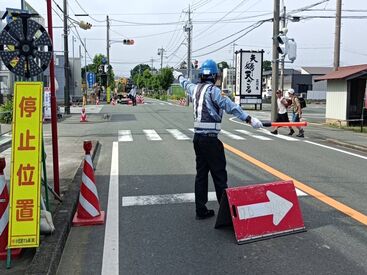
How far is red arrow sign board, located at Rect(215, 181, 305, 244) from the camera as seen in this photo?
16.6 ft

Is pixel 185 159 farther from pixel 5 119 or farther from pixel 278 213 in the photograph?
pixel 5 119

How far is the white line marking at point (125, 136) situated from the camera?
15664 mm

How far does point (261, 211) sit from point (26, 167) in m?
2.59

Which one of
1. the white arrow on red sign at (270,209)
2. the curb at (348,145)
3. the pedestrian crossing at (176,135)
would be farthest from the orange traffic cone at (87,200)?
the curb at (348,145)

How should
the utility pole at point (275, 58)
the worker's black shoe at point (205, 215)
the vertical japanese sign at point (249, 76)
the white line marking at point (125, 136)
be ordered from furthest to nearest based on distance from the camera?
the vertical japanese sign at point (249, 76) → the utility pole at point (275, 58) → the white line marking at point (125, 136) → the worker's black shoe at point (205, 215)

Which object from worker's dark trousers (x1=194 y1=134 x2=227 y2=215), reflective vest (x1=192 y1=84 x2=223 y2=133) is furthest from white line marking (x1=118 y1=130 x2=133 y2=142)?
reflective vest (x1=192 y1=84 x2=223 y2=133)

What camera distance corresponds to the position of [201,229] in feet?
18.3

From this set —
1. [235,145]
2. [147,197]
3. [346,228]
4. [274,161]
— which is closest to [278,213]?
[346,228]

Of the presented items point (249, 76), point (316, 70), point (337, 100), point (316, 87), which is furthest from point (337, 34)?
point (316, 70)

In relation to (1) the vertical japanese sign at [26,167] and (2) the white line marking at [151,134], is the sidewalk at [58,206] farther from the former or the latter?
(2) the white line marking at [151,134]

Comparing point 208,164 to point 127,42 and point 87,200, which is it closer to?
point 87,200

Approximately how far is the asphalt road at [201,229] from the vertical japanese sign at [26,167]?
0.54 meters

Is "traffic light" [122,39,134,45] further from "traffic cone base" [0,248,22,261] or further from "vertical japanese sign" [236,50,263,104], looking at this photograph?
"traffic cone base" [0,248,22,261]

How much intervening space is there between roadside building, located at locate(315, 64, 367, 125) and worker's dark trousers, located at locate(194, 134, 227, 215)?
16087mm
